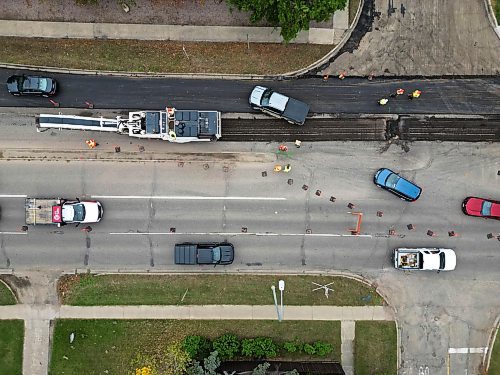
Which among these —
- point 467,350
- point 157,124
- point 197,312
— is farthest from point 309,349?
point 157,124

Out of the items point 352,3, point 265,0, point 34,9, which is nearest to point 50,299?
point 34,9

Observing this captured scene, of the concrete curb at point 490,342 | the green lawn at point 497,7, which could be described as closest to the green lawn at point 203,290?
the concrete curb at point 490,342

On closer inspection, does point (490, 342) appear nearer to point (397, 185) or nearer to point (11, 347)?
point (397, 185)

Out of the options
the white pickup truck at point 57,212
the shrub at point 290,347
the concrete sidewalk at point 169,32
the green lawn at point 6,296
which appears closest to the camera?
the white pickup truck at point 57,212

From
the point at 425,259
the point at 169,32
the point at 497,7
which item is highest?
the point at 497,7

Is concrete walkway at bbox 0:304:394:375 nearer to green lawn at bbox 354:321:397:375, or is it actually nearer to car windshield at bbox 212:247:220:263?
green lawn at bbox 354:321:397:375

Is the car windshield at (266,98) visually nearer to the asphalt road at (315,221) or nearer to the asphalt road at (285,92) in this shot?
the asphalt road at (285,92)

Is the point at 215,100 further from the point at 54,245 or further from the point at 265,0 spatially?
the point at 54,245
